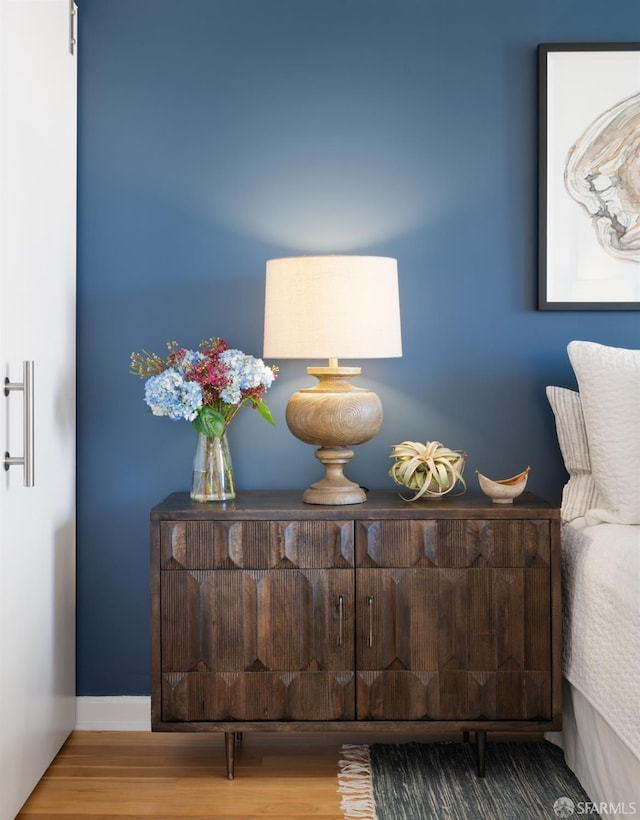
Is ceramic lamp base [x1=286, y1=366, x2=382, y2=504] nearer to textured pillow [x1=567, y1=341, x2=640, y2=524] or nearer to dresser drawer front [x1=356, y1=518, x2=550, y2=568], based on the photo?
dresser drawer front [x1=356, y1=518, x2=550, y2=568]

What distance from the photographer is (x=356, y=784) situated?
2242 mm

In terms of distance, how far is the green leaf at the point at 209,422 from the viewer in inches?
91.2

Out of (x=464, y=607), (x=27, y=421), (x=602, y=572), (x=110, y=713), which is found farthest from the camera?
(x=110, y=713)

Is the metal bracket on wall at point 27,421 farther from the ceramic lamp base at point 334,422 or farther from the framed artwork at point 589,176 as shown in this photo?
the framed artwork at point 589,176

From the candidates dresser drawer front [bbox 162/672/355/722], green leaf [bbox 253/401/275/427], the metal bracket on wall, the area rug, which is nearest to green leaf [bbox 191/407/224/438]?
green leaf [bbox 253/401/275/427]

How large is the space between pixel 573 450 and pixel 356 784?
3.64ft

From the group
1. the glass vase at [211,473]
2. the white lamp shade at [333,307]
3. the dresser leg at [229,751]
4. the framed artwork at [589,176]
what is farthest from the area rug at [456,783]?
the framed artwork at [589,176]

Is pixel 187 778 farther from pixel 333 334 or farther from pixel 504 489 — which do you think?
pixel 333 334

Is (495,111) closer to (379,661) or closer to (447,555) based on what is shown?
(447,555)

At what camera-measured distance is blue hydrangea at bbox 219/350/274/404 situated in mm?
2275

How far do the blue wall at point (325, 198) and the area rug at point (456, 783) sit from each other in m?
0.78

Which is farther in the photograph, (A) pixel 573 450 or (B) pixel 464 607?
(A) pixel 573 450

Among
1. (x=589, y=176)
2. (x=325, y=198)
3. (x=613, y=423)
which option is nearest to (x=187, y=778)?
(x=613, y=423)

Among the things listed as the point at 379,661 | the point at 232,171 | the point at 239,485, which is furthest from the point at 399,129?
the point at 379,661
